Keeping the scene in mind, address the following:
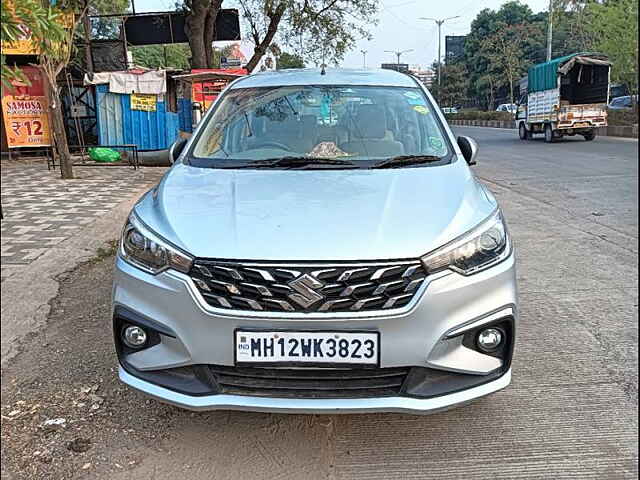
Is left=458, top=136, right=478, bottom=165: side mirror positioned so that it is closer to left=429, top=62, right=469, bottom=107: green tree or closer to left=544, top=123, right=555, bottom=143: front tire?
left=544, top=123, right=555, bottom=143: front tire

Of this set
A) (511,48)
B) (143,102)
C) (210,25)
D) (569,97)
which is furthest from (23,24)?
(511,48)

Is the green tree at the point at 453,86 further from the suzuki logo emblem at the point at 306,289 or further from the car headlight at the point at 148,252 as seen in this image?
the suzuki logo emblem at the point at 306,289

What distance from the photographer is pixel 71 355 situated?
133 inches

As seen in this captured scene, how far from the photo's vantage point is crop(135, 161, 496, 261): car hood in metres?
2.20

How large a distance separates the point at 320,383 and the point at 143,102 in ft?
41.5

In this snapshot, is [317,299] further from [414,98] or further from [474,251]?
[414,98]

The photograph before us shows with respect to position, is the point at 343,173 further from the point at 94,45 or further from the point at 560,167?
the point at 94,45

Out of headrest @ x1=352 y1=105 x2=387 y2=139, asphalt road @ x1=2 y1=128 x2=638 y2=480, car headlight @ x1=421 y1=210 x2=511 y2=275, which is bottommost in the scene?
asphalt road @ x1=2 y1=128 x2=638 y2=480

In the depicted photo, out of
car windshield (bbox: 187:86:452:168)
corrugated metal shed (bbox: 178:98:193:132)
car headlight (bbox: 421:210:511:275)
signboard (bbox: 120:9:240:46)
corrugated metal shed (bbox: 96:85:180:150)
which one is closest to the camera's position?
car headlight (bbox: 421:210:511:275)

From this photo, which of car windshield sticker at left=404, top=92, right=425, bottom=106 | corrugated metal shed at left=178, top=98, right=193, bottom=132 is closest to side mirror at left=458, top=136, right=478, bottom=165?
car windshield sticker at left=404, top=92, right=425, bottom=106

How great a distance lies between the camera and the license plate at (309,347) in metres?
2.14

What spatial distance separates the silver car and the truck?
1901cm

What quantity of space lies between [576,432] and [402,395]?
0.92m

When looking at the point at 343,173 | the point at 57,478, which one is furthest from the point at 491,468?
the point at 57,478
